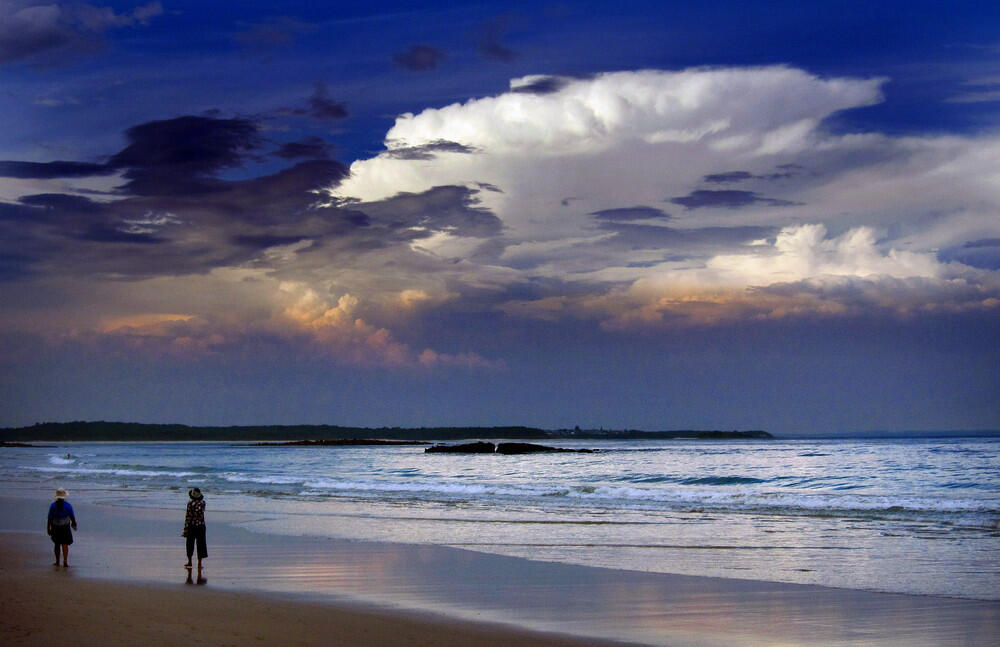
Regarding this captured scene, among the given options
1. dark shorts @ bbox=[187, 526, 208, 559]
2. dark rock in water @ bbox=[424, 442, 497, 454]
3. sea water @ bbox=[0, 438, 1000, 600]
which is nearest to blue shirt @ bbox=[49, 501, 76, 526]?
dark shorts @ bbox=[187, 526, 208, 559]

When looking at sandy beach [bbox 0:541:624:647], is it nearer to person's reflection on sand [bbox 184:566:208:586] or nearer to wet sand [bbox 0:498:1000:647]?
wet sand [bbox 0:498:1000:647]

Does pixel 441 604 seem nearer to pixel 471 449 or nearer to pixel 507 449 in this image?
pixel 507 449

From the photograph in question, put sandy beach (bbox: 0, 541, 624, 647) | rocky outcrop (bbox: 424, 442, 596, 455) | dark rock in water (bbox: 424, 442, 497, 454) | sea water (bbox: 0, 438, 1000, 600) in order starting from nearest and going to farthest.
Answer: sandy beach (bbox: 0, 541, 624, 647)
sea water (bbox: 0, 438, 1000, 600)
rocky outcrop (bbox: 424, 442, 596, 455)
dark rock in water (bbox: 424, 442, 497, 454)

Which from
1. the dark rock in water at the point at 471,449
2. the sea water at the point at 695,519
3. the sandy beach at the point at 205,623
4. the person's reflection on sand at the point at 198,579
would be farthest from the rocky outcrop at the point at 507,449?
the sandy beach at the point at 205,623

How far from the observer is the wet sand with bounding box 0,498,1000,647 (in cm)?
1105

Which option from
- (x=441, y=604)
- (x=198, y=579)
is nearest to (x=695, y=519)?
(x=441, y=604)

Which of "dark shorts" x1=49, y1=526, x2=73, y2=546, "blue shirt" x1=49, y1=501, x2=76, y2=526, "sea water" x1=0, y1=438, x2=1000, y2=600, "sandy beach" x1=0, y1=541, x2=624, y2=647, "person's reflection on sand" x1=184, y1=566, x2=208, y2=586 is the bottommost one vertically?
"sea water" x1=0, y1=438, x2=1000, y2=600

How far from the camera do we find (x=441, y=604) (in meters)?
13.4

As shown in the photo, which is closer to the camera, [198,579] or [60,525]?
[198,579]

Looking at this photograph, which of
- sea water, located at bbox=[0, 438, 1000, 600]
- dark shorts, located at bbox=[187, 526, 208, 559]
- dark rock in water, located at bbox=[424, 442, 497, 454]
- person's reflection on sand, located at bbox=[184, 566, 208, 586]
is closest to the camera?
person's reflection on sand, located at bbox=[184, 566, 208, 586]

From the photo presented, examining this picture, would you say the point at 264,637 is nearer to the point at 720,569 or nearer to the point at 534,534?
the point at 720,569

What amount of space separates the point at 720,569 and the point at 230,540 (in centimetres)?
1205

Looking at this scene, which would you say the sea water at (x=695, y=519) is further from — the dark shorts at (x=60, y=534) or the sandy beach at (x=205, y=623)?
the dark shorts at (x=60, y=534)

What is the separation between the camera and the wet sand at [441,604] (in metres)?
11.1
